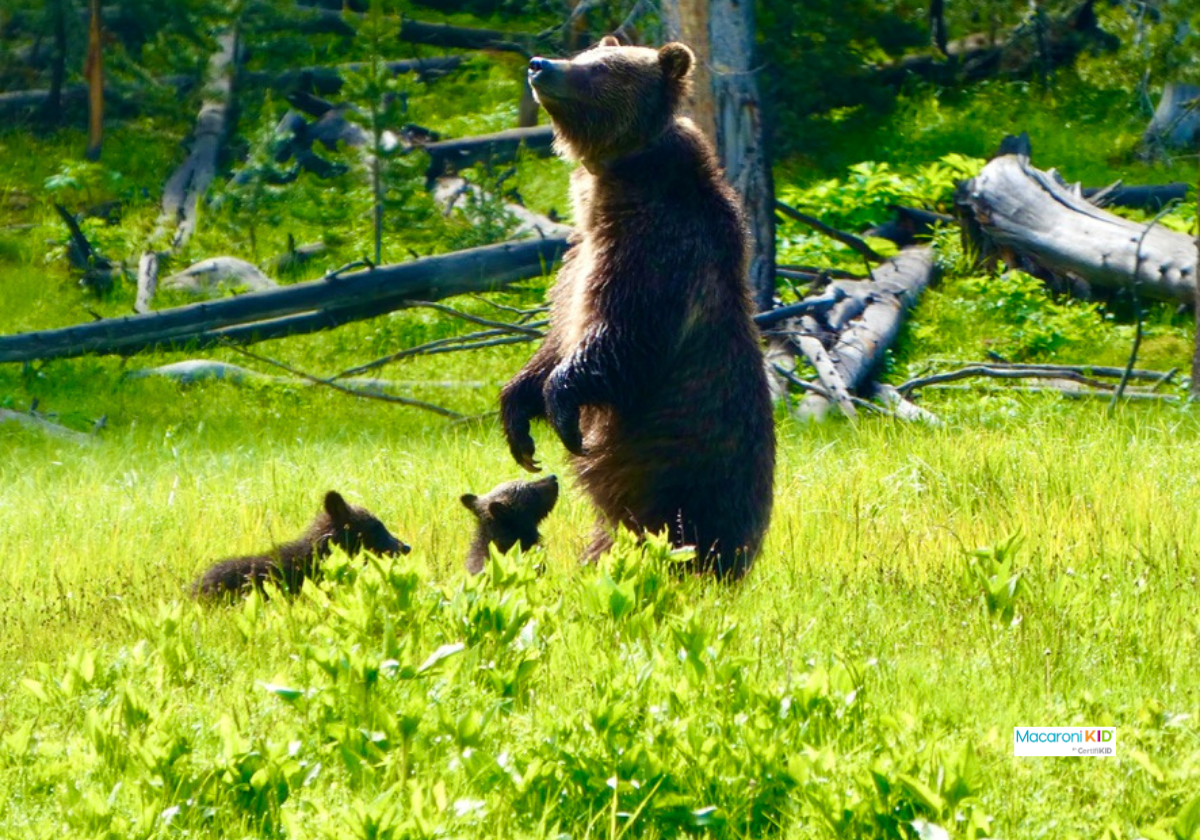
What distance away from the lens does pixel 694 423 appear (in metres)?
6.31

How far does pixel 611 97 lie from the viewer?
6438mm

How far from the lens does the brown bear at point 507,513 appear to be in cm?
703

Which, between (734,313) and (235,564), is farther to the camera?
(235,564)

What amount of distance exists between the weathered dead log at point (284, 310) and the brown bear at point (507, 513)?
14.0 ft

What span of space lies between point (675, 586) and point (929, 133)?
12614mm

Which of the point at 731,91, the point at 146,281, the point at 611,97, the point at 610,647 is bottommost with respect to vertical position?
the point at 146,281

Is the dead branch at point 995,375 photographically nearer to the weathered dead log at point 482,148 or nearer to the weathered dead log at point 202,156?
the weathered dead log at point 482,148

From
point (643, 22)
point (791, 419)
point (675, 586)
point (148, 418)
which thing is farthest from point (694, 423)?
point (643, 22)

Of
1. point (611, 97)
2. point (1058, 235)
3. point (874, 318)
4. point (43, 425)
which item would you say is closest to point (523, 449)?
point (611, 97)

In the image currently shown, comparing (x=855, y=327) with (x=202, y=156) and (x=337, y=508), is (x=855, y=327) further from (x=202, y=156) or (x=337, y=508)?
(x=202, y=156)

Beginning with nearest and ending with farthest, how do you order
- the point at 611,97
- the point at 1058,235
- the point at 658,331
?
the point at 658,331
the point at 611,97
the point at 1058,235

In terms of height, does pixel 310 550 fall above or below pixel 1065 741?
below

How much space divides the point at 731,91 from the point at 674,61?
388 centimetres

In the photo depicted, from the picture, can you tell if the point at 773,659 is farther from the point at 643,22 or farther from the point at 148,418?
the point at 643,22
